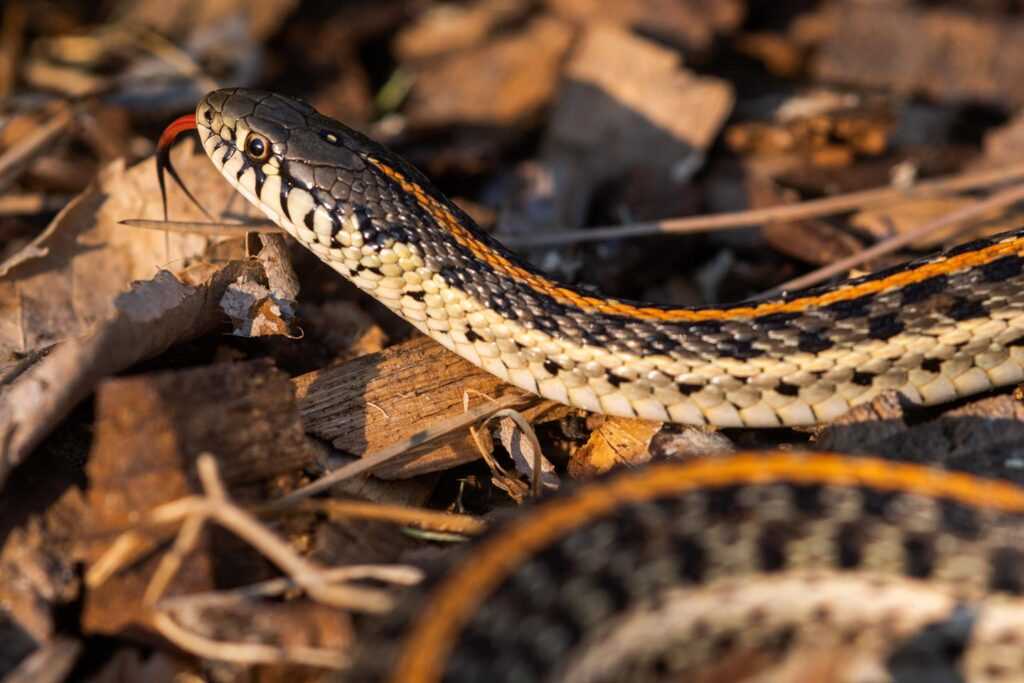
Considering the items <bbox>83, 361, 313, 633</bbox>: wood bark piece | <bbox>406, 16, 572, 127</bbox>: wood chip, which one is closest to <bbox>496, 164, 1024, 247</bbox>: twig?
<bbox>406, 16, 572, 127</bbox>: wood chip

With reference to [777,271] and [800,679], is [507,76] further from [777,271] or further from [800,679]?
[800,679]

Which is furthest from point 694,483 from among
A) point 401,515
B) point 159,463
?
point 159,463

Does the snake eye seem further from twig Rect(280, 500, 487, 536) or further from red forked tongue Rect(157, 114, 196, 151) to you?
twig Rect(280, 500, 487, 536)

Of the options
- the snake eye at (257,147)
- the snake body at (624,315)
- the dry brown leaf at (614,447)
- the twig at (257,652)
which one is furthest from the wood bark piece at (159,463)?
the dry brown leaf at (614,447)

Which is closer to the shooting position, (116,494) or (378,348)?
(116,494)

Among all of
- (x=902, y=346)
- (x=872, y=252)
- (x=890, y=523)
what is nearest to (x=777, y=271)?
(x=872, y=252)

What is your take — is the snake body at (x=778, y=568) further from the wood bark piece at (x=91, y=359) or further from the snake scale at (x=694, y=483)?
the wood bark piece at (x=91, y=359)

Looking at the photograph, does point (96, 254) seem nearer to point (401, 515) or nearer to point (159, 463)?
point (159, 463)
